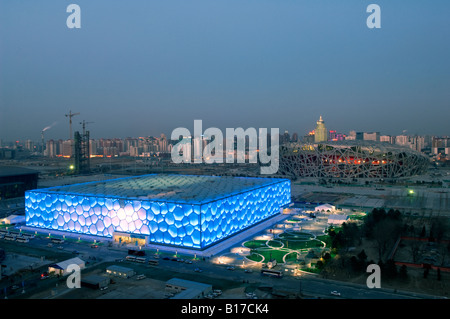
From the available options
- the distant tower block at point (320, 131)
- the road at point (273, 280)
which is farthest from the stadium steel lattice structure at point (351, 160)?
the distant tower block at point (320, 131)

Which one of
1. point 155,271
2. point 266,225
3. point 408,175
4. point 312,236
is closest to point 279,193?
point 266,225

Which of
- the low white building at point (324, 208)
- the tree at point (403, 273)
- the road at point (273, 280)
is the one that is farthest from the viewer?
the low white building at point (324, 208)

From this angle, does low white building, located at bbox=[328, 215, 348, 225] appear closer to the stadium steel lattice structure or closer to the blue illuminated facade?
the blue illuminated facade

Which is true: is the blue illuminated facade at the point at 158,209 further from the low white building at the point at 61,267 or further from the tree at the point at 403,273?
the tree at the point at 403,273

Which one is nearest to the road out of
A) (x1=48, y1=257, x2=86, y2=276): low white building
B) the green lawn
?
(x1=48, y1=257, x2=86, y2=276): low white building

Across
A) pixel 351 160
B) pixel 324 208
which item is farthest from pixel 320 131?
pixel 324 208

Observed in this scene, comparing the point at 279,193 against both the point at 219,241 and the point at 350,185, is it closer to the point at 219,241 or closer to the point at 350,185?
the point at 219,241

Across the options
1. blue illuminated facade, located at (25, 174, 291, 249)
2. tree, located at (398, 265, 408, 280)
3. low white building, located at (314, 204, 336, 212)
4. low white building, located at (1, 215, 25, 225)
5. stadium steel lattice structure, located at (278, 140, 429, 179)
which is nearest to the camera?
tree, located at (398, 265, 408, 280)

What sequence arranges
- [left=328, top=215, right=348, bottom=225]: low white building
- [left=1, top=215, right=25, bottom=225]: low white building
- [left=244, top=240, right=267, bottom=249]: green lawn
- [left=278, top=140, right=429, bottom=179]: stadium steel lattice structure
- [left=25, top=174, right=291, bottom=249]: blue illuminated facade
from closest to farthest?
1. [left=25, top=174, right=291, bottom=249]: blue illuminated facade
2. [left=244, top=240, right=267, bottom=249]: green lawn
3. [left=328, top=215, right=348, bottom=225]: low white building
4. [left=1, top=215, right=25, bottom=225]: low white building
5. [left=278, top=140, right=429, bottom=179]: stadium steel lattice structure

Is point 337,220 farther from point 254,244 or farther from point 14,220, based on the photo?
point 14,220
